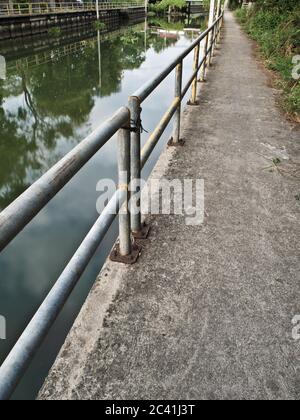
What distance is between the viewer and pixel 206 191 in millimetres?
3098

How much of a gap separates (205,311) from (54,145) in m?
8.48

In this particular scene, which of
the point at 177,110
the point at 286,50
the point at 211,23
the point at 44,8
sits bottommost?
the point at 177,110

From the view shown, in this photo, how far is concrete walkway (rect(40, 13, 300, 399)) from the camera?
1.52 m

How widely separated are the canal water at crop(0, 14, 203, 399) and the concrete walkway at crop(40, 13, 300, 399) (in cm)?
117

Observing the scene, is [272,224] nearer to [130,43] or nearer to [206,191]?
[206,191]

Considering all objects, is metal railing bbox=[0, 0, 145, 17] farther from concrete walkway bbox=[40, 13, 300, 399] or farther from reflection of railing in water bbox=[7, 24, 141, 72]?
concrete walkway bbox=[40, 13, 300, 399]

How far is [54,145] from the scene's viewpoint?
31.0 ft

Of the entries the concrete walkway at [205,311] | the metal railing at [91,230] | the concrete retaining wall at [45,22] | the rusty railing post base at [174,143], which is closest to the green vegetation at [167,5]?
the concrete retaining wall at [45,22]

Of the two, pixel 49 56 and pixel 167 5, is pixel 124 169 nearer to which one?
pixel 49 56

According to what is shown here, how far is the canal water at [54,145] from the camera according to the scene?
3.54 meters

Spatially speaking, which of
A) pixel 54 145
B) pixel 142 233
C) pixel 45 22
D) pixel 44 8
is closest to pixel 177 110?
pixel 142 233

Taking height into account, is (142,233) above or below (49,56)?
above
